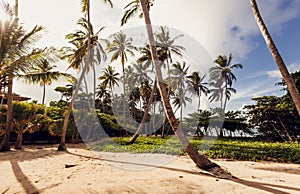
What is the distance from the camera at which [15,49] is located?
9.63 m

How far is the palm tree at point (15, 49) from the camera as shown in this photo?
30.0 ft

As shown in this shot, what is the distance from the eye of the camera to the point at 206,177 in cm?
567

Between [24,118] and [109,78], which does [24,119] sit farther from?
[109,78]

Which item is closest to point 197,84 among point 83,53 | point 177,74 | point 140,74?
point 177,74

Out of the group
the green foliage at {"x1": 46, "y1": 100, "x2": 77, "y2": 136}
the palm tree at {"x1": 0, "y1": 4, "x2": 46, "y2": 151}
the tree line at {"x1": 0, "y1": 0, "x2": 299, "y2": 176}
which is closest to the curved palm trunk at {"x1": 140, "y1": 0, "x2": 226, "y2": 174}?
the tree line at {"x1": 0, "y1": 0, "x2": 299, "y2": 176}

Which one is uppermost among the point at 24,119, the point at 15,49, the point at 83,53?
the point at 83,53

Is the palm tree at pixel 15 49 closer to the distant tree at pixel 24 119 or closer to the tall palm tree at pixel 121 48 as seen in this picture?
the distant tree at pixel 24 119

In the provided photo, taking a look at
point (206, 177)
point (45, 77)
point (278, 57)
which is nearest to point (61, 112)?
point (45, 77)

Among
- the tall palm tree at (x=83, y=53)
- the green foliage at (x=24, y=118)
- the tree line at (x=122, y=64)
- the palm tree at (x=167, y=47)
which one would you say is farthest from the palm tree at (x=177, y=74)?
the green foliage at (x=24, y=118)

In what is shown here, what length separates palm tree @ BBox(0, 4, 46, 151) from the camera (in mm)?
9133

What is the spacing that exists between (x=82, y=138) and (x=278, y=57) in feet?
59.0

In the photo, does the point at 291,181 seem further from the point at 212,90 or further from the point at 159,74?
the point at 212,90

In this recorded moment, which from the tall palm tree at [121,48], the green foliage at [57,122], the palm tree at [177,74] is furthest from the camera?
the palm tree at [177,74]

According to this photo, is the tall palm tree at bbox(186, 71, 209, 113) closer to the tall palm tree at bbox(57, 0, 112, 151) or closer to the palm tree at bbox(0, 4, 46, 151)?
the tall palm tree at bbox(57, 0, 112, 151)
